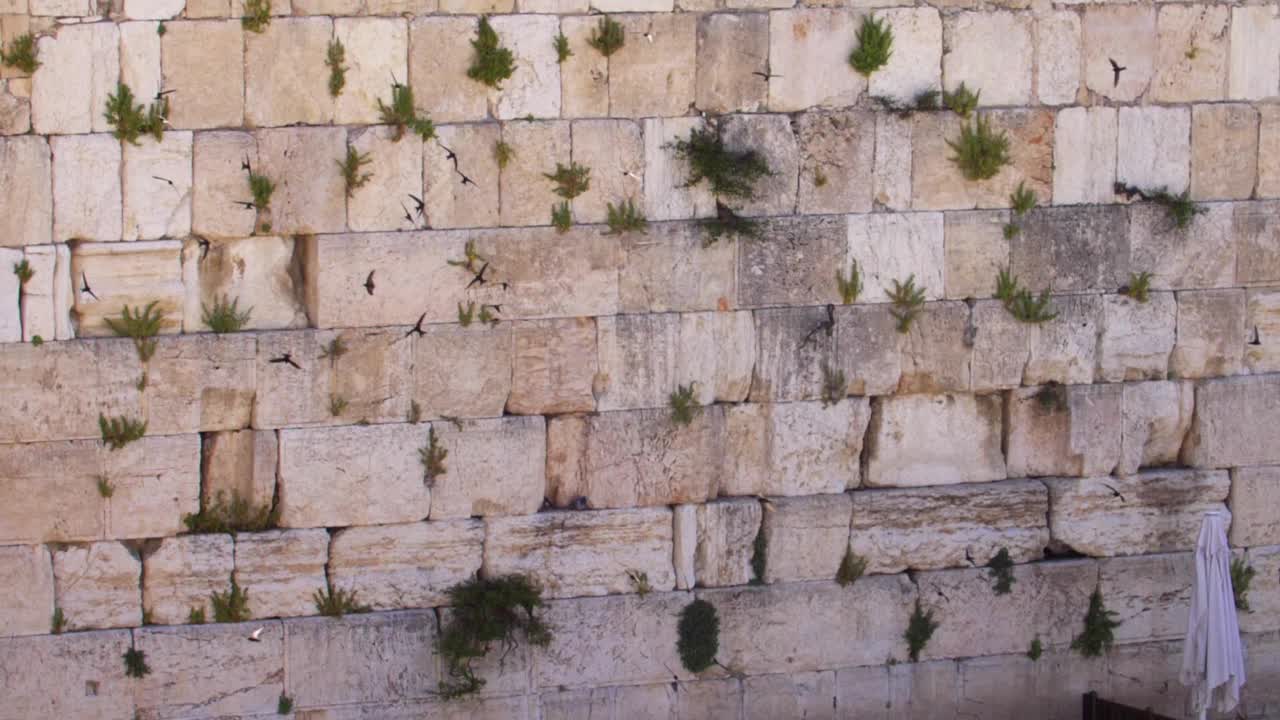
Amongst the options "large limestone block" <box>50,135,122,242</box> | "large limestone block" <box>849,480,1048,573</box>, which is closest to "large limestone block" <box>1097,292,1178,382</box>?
"large limestone block" <box>849,480,1048,573</box>

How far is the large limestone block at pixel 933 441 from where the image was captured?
8.48 metres

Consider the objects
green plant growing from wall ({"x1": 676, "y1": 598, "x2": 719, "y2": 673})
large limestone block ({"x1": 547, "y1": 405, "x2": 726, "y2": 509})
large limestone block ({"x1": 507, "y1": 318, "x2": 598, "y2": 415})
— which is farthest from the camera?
green plant growing from wall ({"x1": 676, "y1": 598, "x2": 719, "y2": 673})

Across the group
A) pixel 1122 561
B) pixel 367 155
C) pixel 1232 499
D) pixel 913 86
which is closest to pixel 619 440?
pixel 367 155

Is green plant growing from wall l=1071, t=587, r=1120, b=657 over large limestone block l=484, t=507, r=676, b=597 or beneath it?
beneath

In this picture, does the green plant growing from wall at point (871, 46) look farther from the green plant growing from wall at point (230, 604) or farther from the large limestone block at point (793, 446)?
the green plant growing from wall at point (230, 604)

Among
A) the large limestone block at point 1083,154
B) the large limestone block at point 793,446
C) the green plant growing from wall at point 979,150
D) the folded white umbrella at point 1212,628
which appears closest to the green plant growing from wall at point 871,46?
the green plant growing from wall at point 979,150

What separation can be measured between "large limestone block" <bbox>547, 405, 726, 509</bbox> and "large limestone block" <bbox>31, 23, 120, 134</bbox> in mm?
2975

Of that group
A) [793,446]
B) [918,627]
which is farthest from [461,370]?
[918,627]

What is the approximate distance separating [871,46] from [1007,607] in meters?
3.45

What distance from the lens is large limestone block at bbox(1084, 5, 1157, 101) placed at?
28.0 ft

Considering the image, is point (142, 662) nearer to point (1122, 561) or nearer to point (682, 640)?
A: point (682, 640)

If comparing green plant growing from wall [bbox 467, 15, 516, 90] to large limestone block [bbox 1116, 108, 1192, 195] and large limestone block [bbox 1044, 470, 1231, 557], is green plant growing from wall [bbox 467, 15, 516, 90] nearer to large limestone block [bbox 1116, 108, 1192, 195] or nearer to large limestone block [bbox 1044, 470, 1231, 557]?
large limestone block [bbox 1116, 108, 1192, 195]

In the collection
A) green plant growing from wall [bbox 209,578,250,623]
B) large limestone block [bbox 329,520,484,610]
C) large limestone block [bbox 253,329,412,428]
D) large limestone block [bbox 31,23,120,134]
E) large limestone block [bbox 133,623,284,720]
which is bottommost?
large limestone block [bbox 133,623,284,720]

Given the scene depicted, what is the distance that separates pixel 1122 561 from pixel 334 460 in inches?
189
